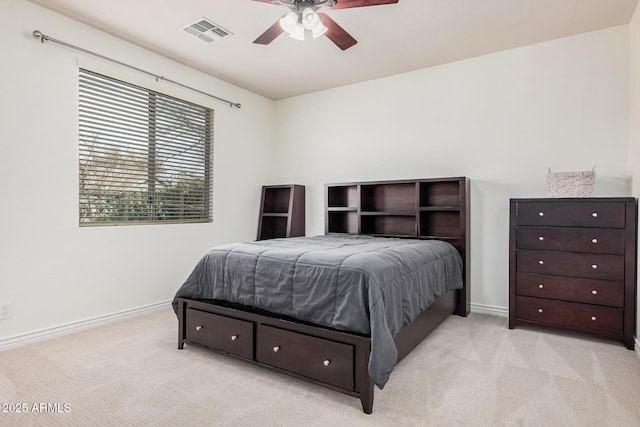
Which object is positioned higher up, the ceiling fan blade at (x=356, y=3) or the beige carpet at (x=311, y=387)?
the ceiling fan blade at (x=356, y=3)

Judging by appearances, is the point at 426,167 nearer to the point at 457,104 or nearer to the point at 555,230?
the point at 457,104

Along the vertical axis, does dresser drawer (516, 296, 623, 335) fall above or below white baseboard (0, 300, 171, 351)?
above

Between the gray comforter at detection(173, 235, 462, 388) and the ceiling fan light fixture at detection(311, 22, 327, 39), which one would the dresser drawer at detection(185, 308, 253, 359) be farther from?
the ceiling fan light fixture at detection(311, 22, 327, 39)

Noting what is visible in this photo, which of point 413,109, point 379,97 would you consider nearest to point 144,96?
point 379,97

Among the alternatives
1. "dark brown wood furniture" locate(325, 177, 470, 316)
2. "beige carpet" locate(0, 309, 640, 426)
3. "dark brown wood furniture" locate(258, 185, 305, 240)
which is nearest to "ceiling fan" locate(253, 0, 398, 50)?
"dark brown wood furniture" locate(325, 177, 470, 316)

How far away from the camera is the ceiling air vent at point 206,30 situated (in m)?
2.91

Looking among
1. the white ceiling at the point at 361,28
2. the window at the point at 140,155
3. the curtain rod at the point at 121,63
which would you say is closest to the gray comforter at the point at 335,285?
the window at the point at 140,155

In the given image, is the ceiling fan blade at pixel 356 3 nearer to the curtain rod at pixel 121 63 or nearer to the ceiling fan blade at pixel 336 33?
the ceiling fan blade at pixel 336 33

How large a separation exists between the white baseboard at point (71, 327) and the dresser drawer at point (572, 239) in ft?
11.2

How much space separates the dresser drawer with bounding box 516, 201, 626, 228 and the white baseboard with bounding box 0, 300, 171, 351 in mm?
3445

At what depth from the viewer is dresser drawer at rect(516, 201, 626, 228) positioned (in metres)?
2.59

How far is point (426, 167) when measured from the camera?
3791mm

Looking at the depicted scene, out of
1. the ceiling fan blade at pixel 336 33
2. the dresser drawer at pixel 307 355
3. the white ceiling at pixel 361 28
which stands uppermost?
the white ceiling at pixel 361 28

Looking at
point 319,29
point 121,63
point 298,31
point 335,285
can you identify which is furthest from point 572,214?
point 121,63
